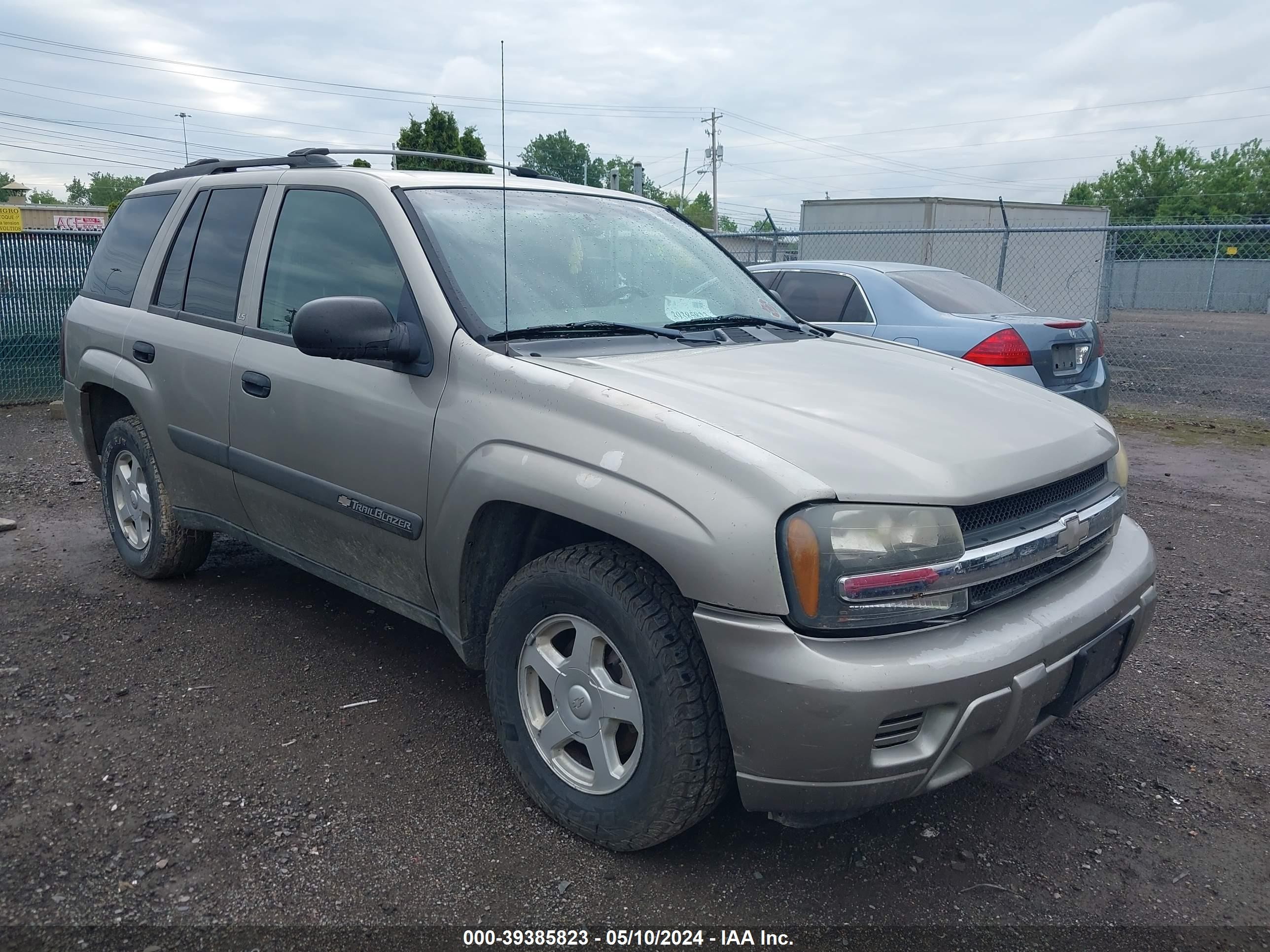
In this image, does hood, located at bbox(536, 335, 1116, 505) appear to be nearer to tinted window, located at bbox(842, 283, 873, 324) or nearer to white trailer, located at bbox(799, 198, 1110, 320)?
tinted window, located at bbox(842, 283, 873, 324)

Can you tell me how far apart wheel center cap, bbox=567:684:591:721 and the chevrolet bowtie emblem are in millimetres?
1298

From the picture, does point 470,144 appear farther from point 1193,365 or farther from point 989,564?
point 989,564

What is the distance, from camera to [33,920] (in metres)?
2.31

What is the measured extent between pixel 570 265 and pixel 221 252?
61.9 inches

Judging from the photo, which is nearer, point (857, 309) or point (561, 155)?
point (857, 309)

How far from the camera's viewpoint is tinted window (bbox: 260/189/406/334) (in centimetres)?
317

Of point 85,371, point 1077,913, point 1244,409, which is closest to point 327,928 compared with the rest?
point 1077,913

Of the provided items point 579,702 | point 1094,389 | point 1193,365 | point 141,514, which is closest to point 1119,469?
point 579,702

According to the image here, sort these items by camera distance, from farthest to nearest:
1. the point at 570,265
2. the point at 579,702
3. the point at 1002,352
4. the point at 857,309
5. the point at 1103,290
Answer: the point at 1103,290 → the point at 857,309 → the point at 1002,352 → the point at 570,265 → the point at 579,702

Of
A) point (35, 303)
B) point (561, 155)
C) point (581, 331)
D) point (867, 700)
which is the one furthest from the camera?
point (561, 155)

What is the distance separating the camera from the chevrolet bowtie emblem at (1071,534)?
2543 mm

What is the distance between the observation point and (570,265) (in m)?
3.28

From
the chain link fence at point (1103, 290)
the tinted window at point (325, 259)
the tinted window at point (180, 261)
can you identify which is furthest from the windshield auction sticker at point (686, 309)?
the chain link fence at point (1103, 290)

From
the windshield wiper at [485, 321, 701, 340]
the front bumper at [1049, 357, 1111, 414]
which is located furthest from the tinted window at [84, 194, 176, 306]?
the front bumper at [1049, 357, 1111, 414]
